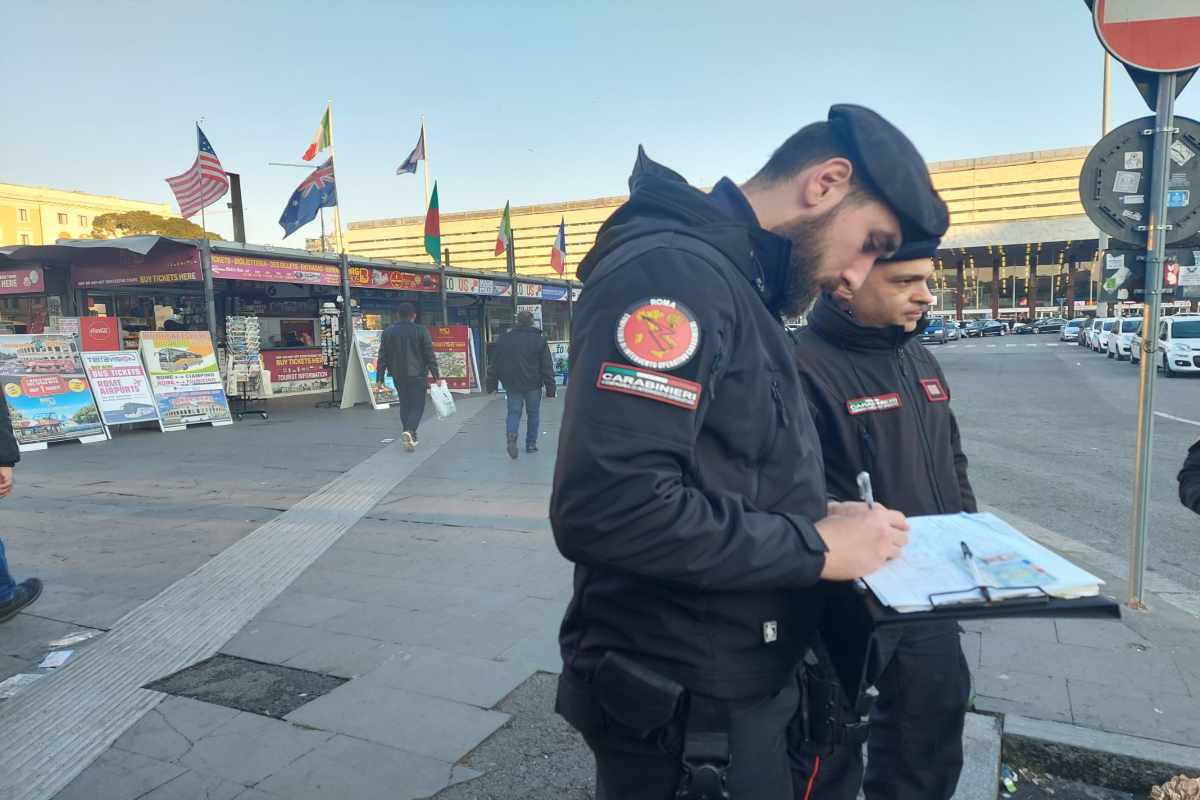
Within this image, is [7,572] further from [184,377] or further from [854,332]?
[184,377]

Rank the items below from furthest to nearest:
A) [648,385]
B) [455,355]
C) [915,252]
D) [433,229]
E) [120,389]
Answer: [455,355]
[433,229]
[120,389]
[915,252]
[648,385]

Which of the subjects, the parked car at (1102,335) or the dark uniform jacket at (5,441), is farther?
the parked car at (1102,335)

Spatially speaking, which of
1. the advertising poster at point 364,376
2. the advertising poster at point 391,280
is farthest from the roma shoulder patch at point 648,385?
the advertising poster at point 391,280

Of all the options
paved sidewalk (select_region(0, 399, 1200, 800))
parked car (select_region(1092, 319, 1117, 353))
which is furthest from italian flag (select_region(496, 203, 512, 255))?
parked car (select_region(1092, 319, 1117, 353))

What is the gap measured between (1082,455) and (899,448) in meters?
8.78

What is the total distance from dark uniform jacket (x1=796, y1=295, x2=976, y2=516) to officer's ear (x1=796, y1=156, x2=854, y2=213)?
1000mm

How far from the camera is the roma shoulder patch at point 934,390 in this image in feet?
8.31

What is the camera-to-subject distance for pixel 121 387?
12.2 m

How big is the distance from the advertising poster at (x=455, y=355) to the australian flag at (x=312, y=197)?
398 centimetres

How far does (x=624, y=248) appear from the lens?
1.30 metres

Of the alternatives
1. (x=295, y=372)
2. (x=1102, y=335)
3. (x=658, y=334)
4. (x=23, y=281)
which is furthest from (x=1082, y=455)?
(x=1102, y=335)

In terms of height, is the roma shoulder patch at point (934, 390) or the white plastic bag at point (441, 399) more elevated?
the roma shoulder patch at point (934, 390)

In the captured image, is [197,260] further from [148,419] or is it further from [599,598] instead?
[599,598]

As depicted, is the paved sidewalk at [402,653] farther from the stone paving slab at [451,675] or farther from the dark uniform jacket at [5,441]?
the dark uniform jacket at [5,441]
